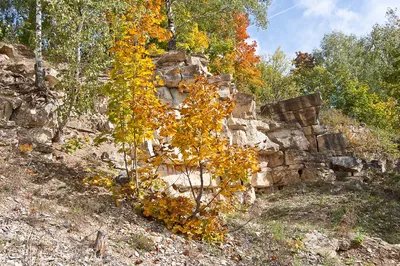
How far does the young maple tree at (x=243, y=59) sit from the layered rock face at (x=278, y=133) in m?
5.35

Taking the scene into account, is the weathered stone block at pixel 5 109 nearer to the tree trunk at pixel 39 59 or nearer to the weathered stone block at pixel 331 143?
the tree trunk at pixel 39 59

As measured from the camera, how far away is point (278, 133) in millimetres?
13836

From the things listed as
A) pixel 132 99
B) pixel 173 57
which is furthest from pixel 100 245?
pixel 173 57

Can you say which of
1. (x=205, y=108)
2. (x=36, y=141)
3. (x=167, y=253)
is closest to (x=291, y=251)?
(x=167, y=253)

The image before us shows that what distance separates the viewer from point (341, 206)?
33.4ft

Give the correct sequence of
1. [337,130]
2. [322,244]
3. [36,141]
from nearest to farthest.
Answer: [322,244] < [36,141] < [337,130]

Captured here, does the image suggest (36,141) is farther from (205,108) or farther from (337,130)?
(337,130)

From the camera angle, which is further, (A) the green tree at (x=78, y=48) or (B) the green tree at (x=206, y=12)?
(B) the green tree at (x=206, y=12)

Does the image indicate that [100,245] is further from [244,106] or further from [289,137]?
[289,137]

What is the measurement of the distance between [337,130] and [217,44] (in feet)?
24.5

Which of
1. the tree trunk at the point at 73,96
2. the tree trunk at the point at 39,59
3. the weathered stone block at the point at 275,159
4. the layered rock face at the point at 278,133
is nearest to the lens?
the tree trunk at the point at 73,96

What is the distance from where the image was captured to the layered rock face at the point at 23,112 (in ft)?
25.0

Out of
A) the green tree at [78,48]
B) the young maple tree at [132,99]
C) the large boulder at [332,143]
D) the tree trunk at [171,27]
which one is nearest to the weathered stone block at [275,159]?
the large boulder at [332,143]

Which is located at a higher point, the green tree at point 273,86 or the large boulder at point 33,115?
the green tree at point 273,86
